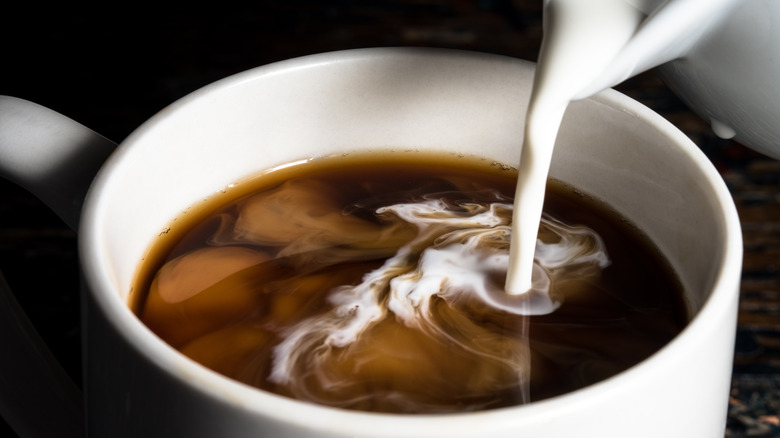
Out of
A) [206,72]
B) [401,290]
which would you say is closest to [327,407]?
[401,290]

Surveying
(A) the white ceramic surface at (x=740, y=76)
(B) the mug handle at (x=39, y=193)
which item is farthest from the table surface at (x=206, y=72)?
(A) the white ceramic surface at (x=740, y=76)

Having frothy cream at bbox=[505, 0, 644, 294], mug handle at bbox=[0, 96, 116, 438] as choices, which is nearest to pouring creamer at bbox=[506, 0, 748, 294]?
frothy cream at bbox=[505, 0, 644, 294]

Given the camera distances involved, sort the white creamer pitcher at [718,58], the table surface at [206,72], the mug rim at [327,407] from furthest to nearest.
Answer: the table surface at [206,72]
the white creamer pitcher at [718,58]
the mug rim at [327,407]

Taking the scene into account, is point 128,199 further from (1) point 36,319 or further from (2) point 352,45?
(2) point 352,45

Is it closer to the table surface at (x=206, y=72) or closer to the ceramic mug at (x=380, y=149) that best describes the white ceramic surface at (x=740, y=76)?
the ceramic mug at (x=380, y=149)

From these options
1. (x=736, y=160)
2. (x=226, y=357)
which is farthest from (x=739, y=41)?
(x=736, y=160)

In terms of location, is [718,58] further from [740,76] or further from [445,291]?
[445,291]
